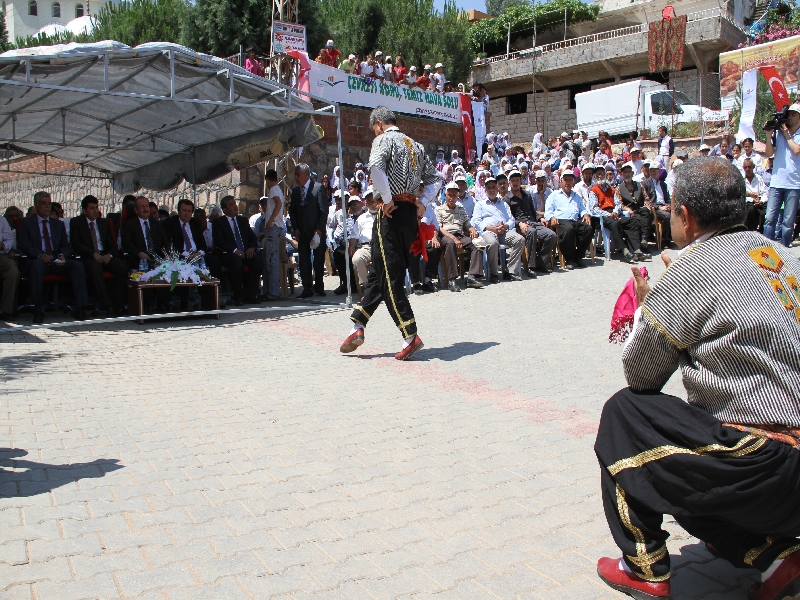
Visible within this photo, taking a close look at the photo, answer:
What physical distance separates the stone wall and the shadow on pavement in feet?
118

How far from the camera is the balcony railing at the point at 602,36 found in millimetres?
33500

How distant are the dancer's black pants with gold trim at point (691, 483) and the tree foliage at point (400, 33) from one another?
3389cm

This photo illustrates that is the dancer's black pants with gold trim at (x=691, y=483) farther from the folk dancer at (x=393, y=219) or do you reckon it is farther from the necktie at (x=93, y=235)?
the necktie at (x=93, y=235)

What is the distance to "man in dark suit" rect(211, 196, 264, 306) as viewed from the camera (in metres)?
11.4

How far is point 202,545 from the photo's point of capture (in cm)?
305

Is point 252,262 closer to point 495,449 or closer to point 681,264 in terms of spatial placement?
point 495,449

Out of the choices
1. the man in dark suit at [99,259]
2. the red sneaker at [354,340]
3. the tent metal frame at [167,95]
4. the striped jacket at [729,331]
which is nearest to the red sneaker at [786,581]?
the striped jacket at [729,331]

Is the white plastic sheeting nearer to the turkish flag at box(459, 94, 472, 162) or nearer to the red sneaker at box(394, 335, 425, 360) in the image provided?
the red sneaker at box(394, 335, 425, 360)

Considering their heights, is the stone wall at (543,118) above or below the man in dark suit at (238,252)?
above

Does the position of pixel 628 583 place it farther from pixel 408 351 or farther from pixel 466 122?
pixel 466 122

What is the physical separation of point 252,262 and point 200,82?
303 cm

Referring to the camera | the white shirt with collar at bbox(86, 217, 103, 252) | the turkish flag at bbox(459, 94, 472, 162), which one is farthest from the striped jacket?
the turkish flag at bbox(459, 94, 472, 162)

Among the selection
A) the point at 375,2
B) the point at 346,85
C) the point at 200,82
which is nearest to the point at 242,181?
the point at 346,85

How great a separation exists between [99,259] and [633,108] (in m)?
21.2
